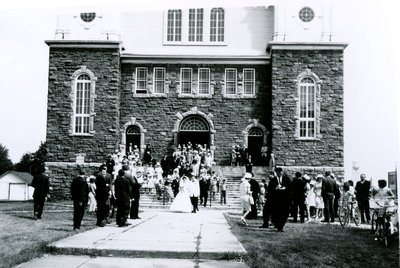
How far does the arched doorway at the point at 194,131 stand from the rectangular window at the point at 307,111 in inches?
182

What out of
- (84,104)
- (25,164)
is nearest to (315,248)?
(25,164)

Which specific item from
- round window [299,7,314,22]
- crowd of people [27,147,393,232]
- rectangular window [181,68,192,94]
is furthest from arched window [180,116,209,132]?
round window [299,7,314,22]

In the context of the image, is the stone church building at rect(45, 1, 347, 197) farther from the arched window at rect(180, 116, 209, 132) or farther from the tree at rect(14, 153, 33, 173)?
the tree at rect(14, 153, 33, 173)

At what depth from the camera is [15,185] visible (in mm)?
18344

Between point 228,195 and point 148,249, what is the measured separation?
13.5 meters

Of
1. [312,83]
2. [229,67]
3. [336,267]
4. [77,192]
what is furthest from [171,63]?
[336,267]

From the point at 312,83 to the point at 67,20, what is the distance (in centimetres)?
1214

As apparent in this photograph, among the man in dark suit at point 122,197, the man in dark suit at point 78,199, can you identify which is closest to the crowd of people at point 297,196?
the man in dark suit at point 122,197

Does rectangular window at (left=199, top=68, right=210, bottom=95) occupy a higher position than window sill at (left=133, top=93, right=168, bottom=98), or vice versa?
rectangular window at (left=199, top=68, right=210, bottom=95)

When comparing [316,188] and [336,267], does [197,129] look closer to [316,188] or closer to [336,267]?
[316,188]

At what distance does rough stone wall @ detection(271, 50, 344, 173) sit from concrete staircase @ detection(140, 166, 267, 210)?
1.77m

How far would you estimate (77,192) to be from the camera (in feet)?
39.8

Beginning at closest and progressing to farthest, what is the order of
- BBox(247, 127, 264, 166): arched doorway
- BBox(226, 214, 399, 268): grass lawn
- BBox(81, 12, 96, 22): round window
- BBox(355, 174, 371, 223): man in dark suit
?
1. BBox(226, 214, 399, 268): grass lawn
2. BBox(355, 174, 371, 223): man in dark suit
3. BBox(81, 12, 96, 22): round window
4. BBox(247, 127, 264, 166): arched doorway

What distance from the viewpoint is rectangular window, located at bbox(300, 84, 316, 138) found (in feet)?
82.8
